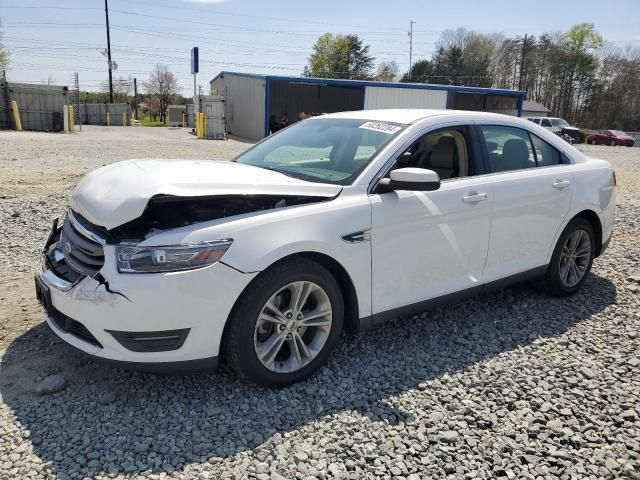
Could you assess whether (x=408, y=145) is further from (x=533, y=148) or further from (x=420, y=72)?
(x=420, y=72)

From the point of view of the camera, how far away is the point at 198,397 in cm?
312

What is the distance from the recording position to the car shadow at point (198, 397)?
2.65m

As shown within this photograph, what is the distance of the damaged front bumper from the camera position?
2725 millimetres

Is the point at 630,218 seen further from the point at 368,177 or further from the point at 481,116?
the point at 368,177

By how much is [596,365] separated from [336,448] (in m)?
2.12

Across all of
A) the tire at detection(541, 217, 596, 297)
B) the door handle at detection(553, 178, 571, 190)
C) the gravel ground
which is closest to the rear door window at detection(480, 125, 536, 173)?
the door handle at detection(553, 178, 571, 190)

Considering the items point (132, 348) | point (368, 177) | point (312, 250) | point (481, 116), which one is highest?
point (481, 116)

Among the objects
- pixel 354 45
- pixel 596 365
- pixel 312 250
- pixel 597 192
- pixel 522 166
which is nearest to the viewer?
pixel 312 250

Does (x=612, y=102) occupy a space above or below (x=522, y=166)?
above

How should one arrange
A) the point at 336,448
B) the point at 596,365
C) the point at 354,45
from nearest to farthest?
the point at 336,448 < the point at 596,365 < the point at 354,45

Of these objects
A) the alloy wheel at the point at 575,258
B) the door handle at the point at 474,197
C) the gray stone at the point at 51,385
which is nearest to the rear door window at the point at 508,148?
the door handle at the point at 474,197

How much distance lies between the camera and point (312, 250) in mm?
3119

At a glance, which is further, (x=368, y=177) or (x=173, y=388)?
(x=368, y=177)

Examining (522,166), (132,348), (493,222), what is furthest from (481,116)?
(132,348)
